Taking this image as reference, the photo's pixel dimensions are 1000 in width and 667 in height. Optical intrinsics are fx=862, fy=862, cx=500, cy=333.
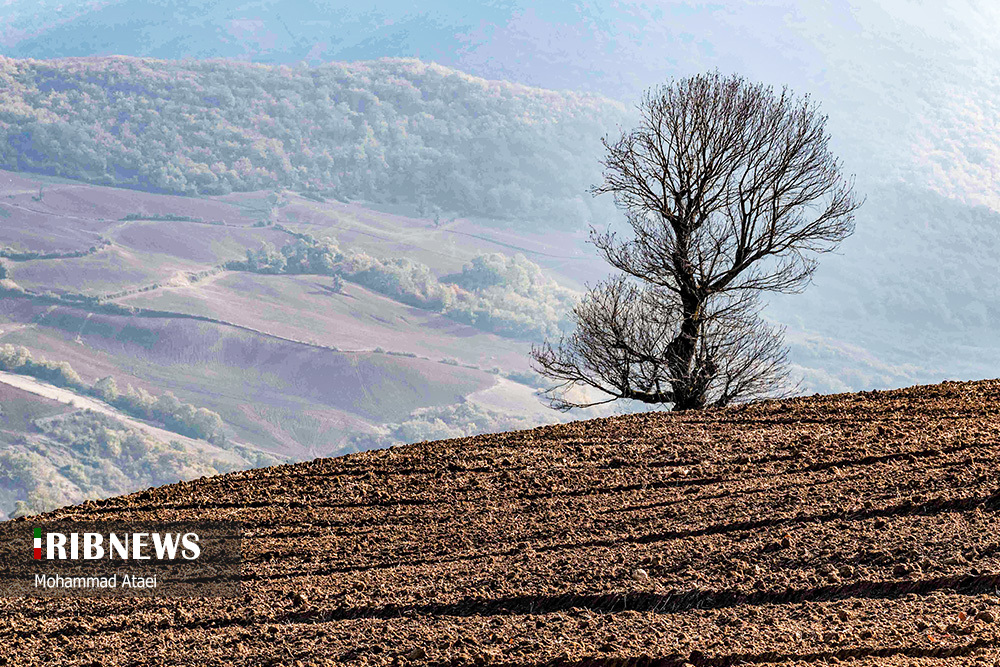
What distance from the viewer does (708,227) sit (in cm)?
1171

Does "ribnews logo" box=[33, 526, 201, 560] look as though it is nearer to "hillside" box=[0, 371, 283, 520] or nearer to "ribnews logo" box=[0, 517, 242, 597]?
"ribnews logo" box=[0, 517, 242, 597]

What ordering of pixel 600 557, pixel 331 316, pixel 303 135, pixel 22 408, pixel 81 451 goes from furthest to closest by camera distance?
1. pixel 303 135
2. pixel 331 316
3. pixel 22 408
4. pixel 81 451
5. pixel 600 557

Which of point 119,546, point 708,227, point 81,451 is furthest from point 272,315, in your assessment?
point 119,546

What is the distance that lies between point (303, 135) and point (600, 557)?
194 meters

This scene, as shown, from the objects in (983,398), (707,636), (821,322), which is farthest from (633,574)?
(821,322)

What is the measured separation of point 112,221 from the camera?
138500mm

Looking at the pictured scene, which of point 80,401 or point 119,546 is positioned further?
point 80,401

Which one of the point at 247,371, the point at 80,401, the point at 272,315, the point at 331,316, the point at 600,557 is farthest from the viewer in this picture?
the point at 331,316

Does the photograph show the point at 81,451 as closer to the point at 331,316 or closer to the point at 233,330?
the point at 233,330

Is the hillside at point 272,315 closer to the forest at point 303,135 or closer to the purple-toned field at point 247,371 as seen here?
the purple-toned field at point 247,371

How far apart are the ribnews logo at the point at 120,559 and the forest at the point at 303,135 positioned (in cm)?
16549

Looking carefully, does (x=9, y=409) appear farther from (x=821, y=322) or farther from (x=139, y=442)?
(x=821, y=322)

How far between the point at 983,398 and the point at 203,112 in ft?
632

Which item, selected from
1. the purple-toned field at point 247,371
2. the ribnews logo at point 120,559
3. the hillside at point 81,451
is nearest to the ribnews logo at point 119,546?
the ribnews logo at point 120,559
